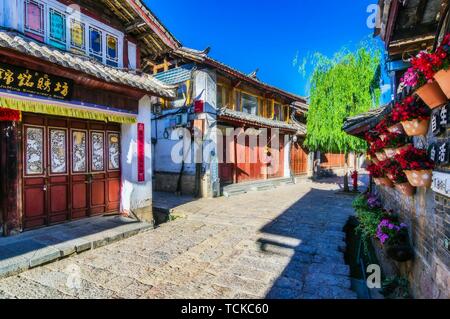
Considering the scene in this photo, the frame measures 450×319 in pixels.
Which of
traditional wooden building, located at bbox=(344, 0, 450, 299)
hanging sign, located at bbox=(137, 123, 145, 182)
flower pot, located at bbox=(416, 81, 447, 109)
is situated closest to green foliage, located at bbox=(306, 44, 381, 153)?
traditional wooden building, located at bbox=(344, 0, 450, 299)

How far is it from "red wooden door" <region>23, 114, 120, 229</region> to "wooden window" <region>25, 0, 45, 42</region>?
182 cm

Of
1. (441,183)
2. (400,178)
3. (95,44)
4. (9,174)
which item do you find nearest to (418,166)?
(441,183)

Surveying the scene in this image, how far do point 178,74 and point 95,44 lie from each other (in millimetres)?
5961

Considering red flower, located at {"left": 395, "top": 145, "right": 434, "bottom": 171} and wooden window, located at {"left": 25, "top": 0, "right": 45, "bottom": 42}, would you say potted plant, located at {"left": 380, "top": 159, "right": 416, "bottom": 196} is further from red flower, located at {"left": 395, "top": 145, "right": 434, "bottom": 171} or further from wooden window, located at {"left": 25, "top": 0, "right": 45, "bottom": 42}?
wooden window, located at {"left": 25, "top": 0, "right": 45, "bottom": 42}

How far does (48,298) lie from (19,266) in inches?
47.0

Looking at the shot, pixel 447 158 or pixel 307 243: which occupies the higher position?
pixel 447 158

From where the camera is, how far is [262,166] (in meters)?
16.5

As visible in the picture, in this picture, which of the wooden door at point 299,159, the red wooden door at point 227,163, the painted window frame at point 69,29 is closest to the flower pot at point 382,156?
the painted window frame at point 69,29

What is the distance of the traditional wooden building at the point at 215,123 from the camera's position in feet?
39.5

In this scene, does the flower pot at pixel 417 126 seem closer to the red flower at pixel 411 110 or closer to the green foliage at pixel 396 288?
the red flower at pixel 411 110

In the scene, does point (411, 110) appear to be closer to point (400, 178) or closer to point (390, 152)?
point (400, 178)

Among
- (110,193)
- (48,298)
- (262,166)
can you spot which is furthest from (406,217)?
(262,166)

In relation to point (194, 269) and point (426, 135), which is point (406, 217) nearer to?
point (426, 135)

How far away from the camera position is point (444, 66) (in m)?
2.27
